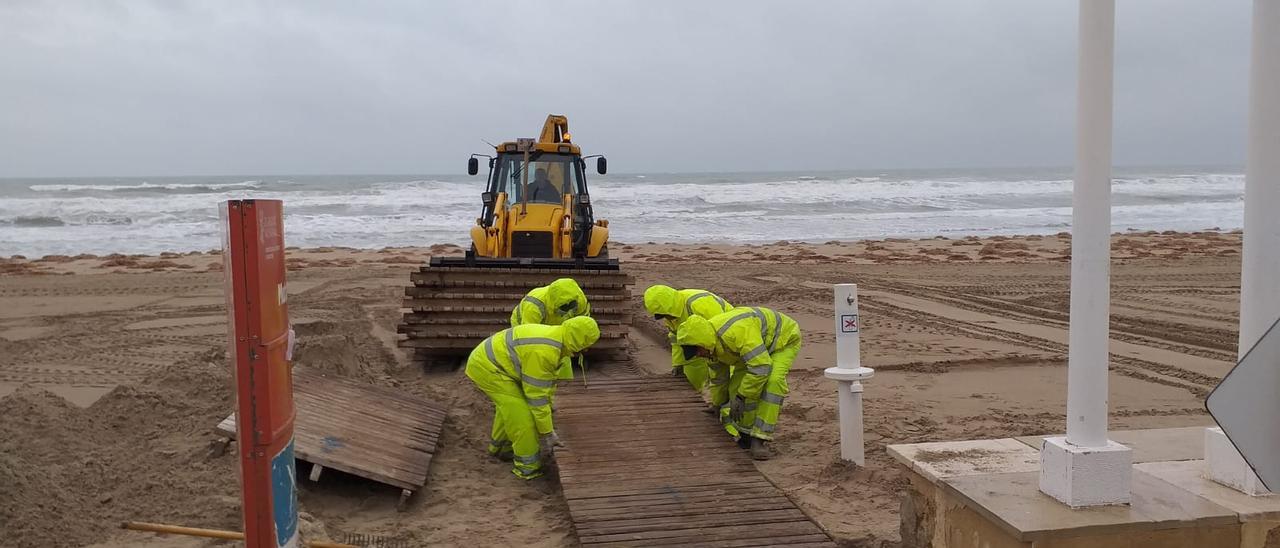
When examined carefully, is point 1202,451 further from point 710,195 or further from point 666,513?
point 710,195

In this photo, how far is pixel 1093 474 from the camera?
3863 millimetres

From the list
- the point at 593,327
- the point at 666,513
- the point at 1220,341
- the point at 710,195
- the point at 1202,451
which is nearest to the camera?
the point at 1202,451

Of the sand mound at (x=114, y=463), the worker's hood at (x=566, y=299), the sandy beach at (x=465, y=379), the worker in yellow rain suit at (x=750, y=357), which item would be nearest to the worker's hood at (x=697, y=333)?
the worker in yellow rain suit at (x=750, y=357)

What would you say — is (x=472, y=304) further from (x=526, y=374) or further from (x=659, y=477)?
(x=659, y=477)

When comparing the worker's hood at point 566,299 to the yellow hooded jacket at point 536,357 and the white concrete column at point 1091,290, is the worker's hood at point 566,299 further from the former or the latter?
the white concrete column at point 1091,290

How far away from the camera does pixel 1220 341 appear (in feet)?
38.7

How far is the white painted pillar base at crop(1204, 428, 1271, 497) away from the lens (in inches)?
160

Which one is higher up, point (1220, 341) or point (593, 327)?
point (593, 327)

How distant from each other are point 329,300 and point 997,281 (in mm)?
11650

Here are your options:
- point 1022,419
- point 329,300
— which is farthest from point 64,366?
point 1022,419

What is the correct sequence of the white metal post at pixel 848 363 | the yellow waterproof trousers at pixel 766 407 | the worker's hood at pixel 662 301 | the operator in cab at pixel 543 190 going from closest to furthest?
the white metal post at pixel 848 363, the yellow waterproof trousers at pixel 766 407, the worker's hood at pixel 662 301, the operator in cab at pixel 543 190

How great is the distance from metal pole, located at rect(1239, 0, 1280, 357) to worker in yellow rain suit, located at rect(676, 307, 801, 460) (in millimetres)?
3631

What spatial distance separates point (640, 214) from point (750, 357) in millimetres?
35813

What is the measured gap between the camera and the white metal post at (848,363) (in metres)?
6.54
